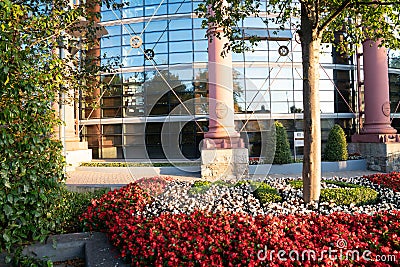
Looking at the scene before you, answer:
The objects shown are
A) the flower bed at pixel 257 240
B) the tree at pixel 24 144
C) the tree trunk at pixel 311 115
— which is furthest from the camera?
the tree trunk at pixel 311 115

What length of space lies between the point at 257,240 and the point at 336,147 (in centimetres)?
959

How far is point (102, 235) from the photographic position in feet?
12.0

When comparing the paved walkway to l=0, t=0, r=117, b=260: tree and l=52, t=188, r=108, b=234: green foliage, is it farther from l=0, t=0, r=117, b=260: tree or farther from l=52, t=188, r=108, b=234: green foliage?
l=0, t=0, r=117, b=260: tree

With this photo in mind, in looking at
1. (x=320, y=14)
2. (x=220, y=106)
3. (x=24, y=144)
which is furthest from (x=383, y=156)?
(x=24, y=144)

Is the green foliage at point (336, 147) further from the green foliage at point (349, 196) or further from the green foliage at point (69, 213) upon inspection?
the green foliage at point (69, 213)

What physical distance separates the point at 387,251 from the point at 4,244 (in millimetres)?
3925

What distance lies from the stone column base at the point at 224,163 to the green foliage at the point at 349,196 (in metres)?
3.80

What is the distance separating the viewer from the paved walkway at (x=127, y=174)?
9500 mm

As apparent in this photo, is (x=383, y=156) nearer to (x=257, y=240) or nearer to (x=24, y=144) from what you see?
(x=257, y=240)

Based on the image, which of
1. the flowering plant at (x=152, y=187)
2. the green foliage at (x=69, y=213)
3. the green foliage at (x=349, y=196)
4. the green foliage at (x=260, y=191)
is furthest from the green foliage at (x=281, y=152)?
the green foliage at (x=69, y=213)

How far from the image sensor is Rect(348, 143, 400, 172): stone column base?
1022cm

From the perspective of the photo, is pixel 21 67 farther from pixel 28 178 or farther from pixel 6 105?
pixel 28 178

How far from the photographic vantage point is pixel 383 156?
408 inches

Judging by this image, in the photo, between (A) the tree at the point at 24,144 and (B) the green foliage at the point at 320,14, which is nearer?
(A) the tree at the point at 24,144
